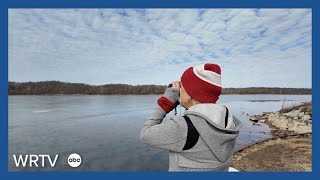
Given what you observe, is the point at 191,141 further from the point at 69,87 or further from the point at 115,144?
the point at 69,87

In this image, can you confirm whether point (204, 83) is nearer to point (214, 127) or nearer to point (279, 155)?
point (214, 127)

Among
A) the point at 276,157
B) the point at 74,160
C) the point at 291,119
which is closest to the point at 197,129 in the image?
the point at 74,160

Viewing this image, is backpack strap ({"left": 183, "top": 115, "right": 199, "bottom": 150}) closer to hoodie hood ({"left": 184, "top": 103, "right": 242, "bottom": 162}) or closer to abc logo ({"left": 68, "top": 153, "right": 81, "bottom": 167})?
hoodie hood ({"left": 184, "top": 103, "right": 242, "bottom": 162})

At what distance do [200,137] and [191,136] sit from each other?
0.03m

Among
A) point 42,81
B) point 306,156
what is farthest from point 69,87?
point 306,156

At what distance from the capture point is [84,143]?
13.4ft

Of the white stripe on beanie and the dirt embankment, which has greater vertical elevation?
the white stripe on beanie

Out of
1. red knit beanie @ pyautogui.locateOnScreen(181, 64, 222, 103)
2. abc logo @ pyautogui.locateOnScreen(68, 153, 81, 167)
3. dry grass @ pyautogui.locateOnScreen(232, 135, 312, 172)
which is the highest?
red knit beanie @ pyautogui.locateOnScreen(181, 64, 222, 103)

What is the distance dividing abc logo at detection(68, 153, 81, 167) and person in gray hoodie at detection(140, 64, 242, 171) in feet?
7.74

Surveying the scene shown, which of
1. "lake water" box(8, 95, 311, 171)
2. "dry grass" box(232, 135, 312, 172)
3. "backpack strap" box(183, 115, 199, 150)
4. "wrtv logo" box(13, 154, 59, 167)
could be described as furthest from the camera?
"dry grass" box(232, 135, 312, 172)

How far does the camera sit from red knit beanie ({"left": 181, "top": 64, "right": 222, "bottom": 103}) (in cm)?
121

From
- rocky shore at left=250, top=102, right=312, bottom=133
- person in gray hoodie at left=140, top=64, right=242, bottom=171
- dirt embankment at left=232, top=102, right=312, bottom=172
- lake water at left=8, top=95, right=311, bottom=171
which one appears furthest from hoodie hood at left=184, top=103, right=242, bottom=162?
rocky shore at left=250, top=102, right=312, bottom=133

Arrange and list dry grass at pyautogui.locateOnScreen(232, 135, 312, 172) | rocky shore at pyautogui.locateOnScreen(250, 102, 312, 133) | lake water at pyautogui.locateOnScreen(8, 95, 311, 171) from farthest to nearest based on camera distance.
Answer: rocky shore at pyautogui.locateOnScreen(250, 102, 312, 133) < dry grass at pyautogui.locateOnScreen(232, 135, 312, 172) < lake water at pyautogui.locateOnScreen(8, 95, 311, 171)

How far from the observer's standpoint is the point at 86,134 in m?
4.30
